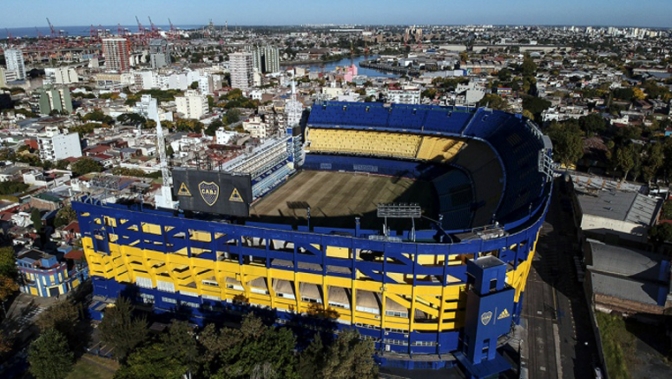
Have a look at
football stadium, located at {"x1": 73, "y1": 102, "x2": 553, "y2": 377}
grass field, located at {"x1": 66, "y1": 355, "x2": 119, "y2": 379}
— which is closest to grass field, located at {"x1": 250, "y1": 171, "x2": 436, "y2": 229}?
football stadium, located at {"x1": 73, "y1": 102, "x2": 553, "y2": 377}

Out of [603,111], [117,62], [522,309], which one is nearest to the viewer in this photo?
[522,309]

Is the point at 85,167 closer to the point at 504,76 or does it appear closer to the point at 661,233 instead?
the point at 661,233

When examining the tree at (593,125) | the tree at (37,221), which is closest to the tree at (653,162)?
the tree at (593,125)

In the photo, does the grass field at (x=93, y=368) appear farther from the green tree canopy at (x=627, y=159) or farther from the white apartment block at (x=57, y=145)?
the green tree canopy at (x=627, y=159)

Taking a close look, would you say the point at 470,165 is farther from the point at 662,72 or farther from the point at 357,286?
the point at 662,72

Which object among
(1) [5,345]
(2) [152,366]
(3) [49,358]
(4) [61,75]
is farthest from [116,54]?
(2) [152,366]

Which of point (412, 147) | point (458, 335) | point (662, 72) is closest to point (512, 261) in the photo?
point (458, 335)

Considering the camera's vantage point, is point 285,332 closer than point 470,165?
Yes

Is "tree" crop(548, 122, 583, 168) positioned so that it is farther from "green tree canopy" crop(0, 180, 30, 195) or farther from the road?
"green tree canopy" crop(0, 180, 30, 195)
